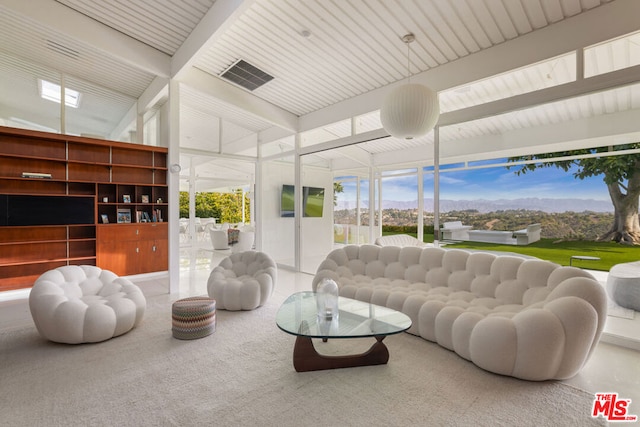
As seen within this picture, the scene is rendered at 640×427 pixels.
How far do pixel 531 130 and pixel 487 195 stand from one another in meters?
0.89

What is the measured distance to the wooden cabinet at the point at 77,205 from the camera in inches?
192

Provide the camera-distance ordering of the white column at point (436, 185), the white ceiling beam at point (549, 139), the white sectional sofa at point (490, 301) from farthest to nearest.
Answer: the white column at point (436, 185) → the white ceiling beam at point (549, 139) → the white sectional sofa at point (490, 301)

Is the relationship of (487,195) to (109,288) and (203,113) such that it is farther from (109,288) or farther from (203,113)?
(203,113)

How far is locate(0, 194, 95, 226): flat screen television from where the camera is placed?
15.5 ft

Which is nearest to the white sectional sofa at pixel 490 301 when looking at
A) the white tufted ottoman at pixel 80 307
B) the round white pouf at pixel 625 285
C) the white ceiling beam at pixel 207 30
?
the round white pouf at pixel 625 285

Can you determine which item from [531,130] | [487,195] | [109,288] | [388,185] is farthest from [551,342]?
[388,185]

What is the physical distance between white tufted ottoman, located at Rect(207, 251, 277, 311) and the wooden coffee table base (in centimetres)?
162

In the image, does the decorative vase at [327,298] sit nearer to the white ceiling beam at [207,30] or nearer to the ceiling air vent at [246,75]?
the white ceiling beam at [207,30]

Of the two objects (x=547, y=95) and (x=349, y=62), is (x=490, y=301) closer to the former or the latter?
(x=547, y=95)

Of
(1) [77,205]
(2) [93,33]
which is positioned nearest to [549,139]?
(2) [93,33]

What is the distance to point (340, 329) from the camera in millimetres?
2387

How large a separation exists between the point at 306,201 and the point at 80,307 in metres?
4.69
